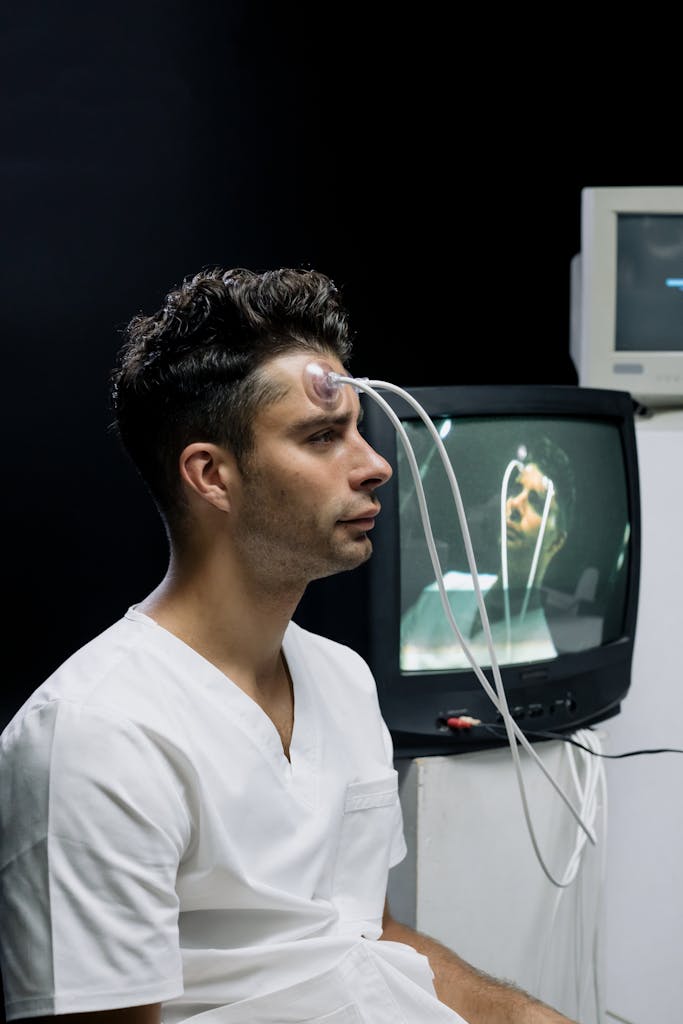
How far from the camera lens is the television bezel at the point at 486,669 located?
178 centimetres

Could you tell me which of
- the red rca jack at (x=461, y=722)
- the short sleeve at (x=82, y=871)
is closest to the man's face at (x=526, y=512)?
the red rca jack at (x=461, y=722)

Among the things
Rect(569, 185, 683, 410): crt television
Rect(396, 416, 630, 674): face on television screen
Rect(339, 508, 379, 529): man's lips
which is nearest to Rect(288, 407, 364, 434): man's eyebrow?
Rect(339, 508, 379, 529): man's lips

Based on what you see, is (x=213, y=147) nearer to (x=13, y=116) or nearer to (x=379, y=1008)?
(x=13, y=116)

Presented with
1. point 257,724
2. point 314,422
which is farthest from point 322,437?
point 257,724

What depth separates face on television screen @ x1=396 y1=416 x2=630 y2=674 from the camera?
1827mm

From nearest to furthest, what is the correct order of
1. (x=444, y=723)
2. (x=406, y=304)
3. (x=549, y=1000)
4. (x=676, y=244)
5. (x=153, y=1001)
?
(x=153, y=1001)
(x=444, y=723)
(x=549, y=1000)
(x=676, y=244)
(x=406, y=304)

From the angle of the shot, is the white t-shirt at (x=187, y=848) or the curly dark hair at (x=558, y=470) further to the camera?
the curly dark hair at (x=558, y=470)

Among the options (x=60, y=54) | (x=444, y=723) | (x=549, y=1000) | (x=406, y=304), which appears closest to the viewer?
(x=444, y=723)

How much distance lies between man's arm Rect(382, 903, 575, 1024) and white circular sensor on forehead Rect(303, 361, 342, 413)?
639 mm

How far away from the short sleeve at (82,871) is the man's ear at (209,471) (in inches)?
11.7

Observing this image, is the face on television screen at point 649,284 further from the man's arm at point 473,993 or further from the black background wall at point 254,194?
the man's arm at point 473,993

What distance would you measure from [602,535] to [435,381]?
0.91 m

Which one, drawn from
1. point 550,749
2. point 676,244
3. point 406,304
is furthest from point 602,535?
point 406,304

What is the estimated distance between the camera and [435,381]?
283 centimetres
